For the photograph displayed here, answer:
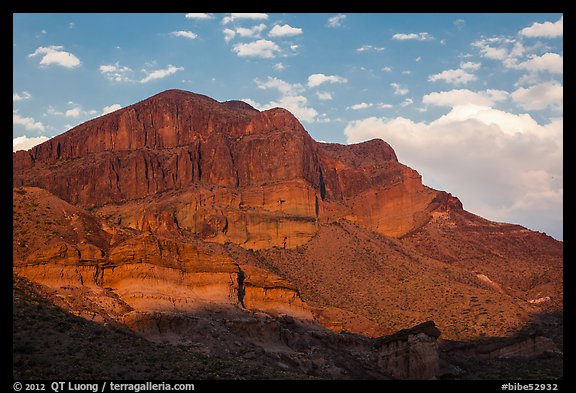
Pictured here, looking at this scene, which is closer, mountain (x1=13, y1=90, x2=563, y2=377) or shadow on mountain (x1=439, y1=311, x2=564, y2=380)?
mountain (x1=13, y1=90, x2=563, y2=377)

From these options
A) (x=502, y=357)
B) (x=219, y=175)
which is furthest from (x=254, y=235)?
(x=502, y=357)

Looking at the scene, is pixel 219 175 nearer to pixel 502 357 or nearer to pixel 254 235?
pixel 254 235

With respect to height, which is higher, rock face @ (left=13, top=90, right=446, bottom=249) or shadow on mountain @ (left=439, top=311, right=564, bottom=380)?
rock face @ (left=13, top=90, right=446, bottom=249)

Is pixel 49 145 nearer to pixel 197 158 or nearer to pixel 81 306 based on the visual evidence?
pixel 197 158

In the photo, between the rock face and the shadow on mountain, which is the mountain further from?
the shadow on mountain

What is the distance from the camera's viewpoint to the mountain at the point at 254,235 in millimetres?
59656

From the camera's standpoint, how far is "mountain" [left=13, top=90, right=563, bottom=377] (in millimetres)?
59656

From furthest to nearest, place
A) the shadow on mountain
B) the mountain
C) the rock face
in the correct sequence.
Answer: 1. the rock face
2. the shadow on mountain
3. the mountain

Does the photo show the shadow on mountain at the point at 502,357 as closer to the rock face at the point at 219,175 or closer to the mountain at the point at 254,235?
the mountain at the point at 254,235

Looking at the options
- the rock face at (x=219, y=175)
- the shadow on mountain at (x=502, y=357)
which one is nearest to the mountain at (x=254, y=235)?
the rock face at (x=219, y=175)

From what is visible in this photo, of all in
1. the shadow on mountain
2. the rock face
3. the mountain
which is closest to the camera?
the mountain

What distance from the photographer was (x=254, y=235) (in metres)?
122

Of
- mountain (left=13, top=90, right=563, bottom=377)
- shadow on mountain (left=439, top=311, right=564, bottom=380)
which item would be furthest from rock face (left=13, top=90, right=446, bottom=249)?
shadow on mountain (left=439, top=311, right=564, bottom=380)
